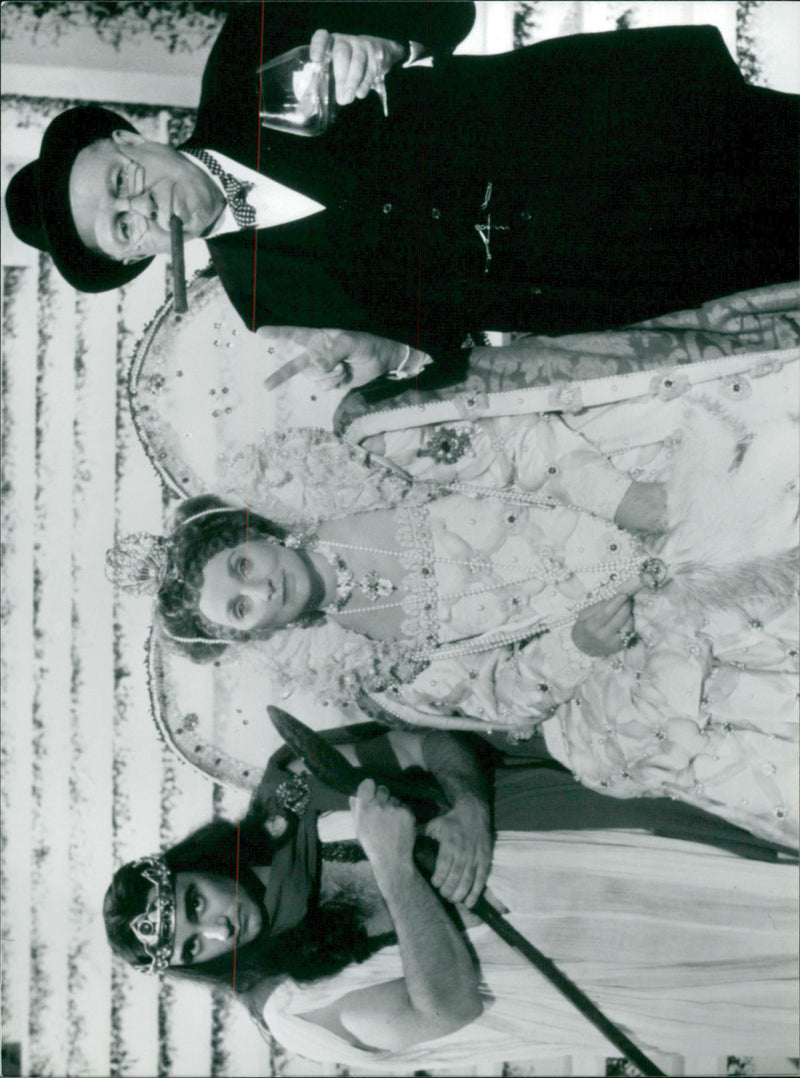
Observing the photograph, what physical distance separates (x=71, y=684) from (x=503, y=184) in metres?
0.86

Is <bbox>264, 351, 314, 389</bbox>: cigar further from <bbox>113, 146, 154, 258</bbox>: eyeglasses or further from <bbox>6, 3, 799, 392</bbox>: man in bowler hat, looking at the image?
<bbox>113, 146, 154, 258</bbox>: eyeglasses

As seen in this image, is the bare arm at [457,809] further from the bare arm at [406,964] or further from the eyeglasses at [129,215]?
the eyeglasses at [129,215]

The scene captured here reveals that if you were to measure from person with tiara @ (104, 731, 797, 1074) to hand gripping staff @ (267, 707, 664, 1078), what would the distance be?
1 cm

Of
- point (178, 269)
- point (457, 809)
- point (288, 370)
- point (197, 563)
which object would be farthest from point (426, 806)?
point (178, 269)

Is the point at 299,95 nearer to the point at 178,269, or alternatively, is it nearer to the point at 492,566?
the point at 178,269

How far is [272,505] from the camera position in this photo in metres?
1.23

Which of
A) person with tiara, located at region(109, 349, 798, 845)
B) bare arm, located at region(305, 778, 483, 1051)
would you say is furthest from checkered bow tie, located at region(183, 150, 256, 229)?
bare arm, located at region(305, 778, 483, 1051)

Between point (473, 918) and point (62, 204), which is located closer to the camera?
point (62, 204)

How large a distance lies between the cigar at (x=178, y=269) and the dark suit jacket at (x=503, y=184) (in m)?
0.06

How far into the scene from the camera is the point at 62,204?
110 centimetres

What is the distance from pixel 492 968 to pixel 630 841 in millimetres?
256

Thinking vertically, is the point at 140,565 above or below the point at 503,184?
below

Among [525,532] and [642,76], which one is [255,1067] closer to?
[525,532]

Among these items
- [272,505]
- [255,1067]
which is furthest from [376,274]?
[255,1067]
